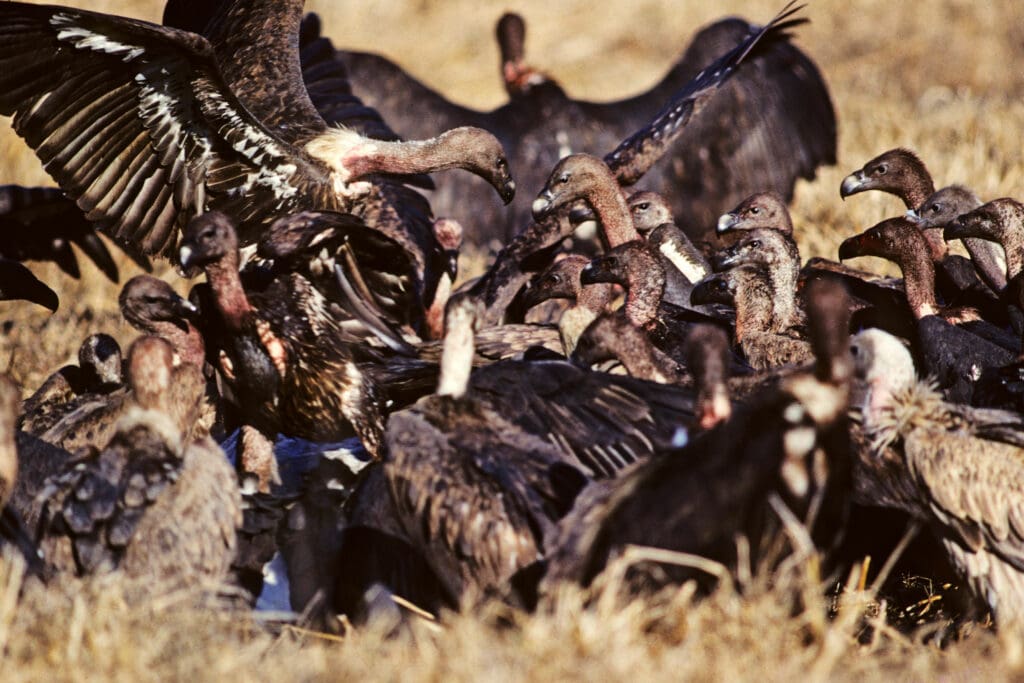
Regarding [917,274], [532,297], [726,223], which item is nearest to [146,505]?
[532,297]

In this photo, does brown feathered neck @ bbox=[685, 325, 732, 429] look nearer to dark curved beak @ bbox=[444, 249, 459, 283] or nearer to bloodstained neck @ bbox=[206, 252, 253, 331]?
bloodstained neck @ bbox=[206, 252, 253, 331]

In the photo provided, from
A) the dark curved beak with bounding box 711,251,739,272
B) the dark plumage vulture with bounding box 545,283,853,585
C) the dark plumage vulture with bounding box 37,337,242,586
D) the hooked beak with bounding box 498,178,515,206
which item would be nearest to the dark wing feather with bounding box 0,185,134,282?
the hooked beak with bounding box 498,178,515,206

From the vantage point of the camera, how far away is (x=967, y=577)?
479 centimetres

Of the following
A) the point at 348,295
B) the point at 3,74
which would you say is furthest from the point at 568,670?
the point at 3,74

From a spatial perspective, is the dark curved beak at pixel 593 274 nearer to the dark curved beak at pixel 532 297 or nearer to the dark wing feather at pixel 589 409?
the dark curved beak at pixel 532 297

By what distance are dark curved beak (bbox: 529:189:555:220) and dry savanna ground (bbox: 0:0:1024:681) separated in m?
2.09

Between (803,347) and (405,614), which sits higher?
(803,347)

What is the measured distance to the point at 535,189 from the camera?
34.4 ft

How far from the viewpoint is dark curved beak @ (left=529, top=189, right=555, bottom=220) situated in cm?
741

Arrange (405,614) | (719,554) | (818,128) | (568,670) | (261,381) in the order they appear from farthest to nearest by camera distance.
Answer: (818,128) → (261,381) → (405,614) → (719,554) → (568,670)

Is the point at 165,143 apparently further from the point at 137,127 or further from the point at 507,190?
the point at 507,190

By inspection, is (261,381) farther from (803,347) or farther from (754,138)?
(754,138)

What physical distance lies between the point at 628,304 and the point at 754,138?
173 inches

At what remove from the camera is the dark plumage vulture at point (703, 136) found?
10.5 m
